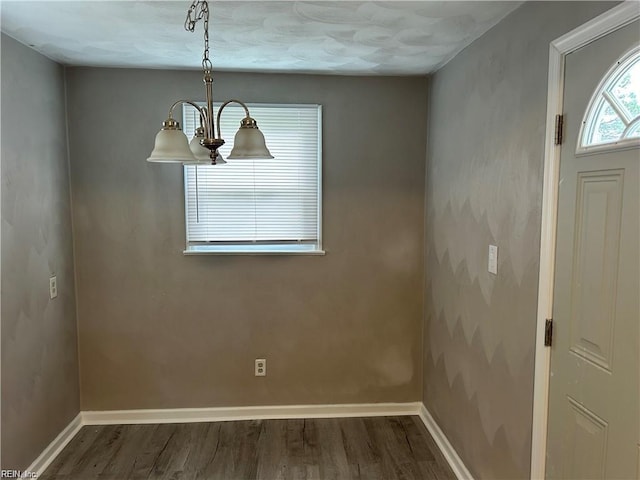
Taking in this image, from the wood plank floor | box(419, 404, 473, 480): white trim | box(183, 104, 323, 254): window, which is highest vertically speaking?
box(183, 104, 323, 254): window

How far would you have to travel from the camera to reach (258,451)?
270cm

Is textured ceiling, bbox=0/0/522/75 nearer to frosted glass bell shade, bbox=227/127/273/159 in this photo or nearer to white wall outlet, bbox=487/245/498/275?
frosted glass bell shade, bbox=227/127/273/159

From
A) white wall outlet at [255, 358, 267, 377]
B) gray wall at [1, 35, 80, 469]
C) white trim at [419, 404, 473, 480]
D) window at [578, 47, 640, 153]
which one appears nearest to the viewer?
window at [578, 47, 640, 153]

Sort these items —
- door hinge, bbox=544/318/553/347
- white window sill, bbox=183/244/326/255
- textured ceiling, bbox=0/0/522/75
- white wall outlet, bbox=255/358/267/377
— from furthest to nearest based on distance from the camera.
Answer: white wall outlet, bbox=255/358/267/377 < white window sill, bbox=183/244/326/255 < textured ceiling, bbox=0/0/522/75 < door hinge, bbox=544/318/553/347

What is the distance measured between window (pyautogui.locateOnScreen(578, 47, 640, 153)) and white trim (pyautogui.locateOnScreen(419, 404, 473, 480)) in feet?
6.15

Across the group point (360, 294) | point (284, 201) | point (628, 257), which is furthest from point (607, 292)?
point (284, 201)

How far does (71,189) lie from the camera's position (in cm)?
283

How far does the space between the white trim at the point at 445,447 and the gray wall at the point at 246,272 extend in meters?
0.19

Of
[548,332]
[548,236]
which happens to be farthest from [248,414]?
[548,236]

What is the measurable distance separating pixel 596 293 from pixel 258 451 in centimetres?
215

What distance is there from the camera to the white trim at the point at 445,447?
243 centimetres

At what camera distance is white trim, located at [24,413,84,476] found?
2.44m

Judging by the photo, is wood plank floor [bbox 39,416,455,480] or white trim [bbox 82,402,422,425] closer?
wood plank floor [bbox 39,416,455,480]

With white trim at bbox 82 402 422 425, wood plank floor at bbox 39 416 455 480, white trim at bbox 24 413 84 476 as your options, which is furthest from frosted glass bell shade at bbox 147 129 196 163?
white trim at bbox 82 402 422 425
